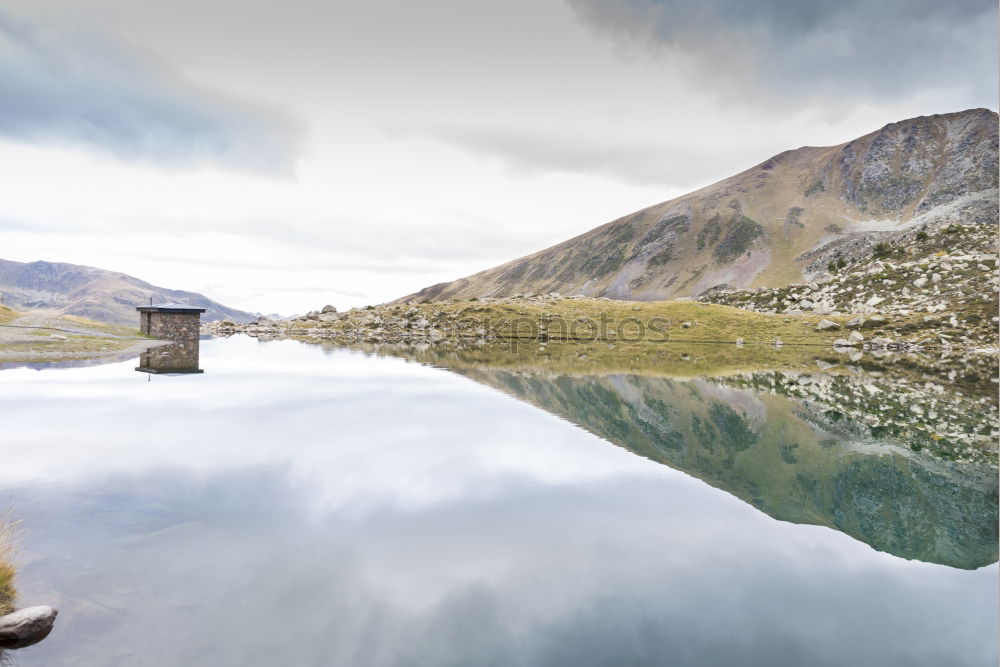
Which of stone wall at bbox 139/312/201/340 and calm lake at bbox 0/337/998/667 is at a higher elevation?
stone wall at bbox 139/312/201/340

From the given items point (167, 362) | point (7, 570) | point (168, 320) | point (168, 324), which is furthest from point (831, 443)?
point (168, 324)

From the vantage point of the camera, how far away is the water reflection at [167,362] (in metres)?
37.6

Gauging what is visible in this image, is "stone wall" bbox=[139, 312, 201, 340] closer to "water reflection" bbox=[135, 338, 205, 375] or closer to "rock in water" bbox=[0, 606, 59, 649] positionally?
"water reflection" bbox=[135, 338, 205, 375]

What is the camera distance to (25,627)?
22.2 feet

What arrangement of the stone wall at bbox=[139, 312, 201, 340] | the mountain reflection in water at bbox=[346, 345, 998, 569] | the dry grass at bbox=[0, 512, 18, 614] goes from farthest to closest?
A: the stone wall at bbox=[139, 312, 201, 340], the mountain reflection in water at bbox=[346, 345, 998, 569], the dry grass at bbox=[0, 512, 18, 614]

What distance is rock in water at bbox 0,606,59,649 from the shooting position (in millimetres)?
6664

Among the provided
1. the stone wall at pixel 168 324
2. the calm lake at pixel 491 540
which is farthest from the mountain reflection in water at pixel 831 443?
the stone wall at pixel 168 324

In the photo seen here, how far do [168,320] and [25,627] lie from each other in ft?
246

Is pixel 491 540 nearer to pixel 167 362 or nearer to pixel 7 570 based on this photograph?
pixel 7 570

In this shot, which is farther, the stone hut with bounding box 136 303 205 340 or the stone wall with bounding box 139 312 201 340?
the stone wall with bounding box 139 312 201 340

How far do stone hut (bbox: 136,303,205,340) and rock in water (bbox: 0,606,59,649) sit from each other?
7043 centimetres

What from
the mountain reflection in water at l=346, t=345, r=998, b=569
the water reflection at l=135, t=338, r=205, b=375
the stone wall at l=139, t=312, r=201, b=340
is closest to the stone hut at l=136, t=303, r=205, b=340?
the stone wall at l=139, t=312, r=201, b=340

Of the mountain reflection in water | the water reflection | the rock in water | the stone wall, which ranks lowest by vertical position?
the mountain reflection in water

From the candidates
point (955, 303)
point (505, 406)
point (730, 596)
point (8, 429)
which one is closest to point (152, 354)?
point (8, 429)
